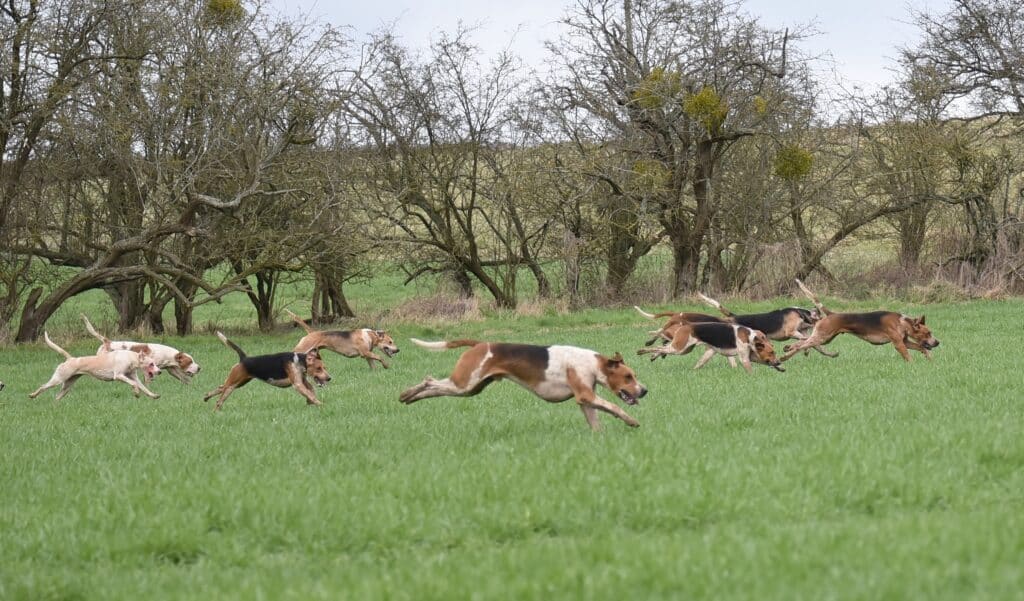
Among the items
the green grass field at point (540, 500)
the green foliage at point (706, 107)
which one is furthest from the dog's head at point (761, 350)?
the green foliage at point (706, 107)

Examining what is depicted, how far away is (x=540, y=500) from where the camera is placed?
6039 millimetres

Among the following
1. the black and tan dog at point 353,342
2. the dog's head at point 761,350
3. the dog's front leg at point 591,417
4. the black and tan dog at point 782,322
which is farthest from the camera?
the black and tan dog at point 353,342

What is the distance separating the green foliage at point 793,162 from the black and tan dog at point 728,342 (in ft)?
44.1

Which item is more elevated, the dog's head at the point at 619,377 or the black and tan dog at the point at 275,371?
the dog's head at the point at 619,377

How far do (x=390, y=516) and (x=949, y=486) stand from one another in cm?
323

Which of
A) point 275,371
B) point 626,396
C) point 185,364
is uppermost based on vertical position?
point 626,396

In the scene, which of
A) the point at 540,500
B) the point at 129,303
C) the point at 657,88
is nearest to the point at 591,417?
the point at 540,500

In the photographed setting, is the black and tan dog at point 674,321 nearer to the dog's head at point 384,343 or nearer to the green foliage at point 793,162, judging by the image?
the dog's head at point 384,343

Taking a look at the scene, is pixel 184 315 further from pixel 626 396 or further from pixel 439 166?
A: pixel 626 396

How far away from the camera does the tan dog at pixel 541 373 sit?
859cm

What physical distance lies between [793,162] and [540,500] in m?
22.6

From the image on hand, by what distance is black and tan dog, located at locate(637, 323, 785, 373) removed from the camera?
44.8ft

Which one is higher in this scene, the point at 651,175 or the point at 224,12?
the point at 224,12

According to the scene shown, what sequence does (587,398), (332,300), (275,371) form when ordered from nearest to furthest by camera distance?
(587,398), (275,371), (332,300)
